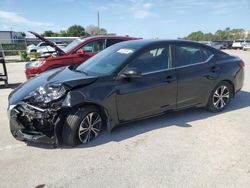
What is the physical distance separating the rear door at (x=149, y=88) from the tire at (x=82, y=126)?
412 millimetres

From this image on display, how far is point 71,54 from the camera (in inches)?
312

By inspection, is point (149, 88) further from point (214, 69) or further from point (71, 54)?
point (71, 54)

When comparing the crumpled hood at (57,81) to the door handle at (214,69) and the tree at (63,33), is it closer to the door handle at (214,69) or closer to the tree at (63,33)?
the door handle at (214,69)

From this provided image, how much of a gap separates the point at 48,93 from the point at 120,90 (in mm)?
1088

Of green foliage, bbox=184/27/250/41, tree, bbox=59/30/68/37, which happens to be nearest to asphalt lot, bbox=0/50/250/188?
tree, bbox=59/30/68/37

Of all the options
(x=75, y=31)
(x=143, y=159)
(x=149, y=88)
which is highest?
(x=75, y=31)

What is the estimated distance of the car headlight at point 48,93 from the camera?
144 inches

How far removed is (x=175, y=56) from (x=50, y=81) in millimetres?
2284

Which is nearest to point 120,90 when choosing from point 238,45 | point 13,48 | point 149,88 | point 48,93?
point 149,88

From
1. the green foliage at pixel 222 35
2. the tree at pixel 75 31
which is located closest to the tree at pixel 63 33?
the tree at pixel 75 31

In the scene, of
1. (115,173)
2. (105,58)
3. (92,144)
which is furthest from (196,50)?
(115,173)

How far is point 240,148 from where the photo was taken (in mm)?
3807

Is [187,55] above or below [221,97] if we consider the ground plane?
above

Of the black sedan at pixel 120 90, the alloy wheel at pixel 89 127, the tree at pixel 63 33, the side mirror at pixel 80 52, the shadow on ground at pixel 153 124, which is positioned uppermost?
the tree at pixel 63 33
